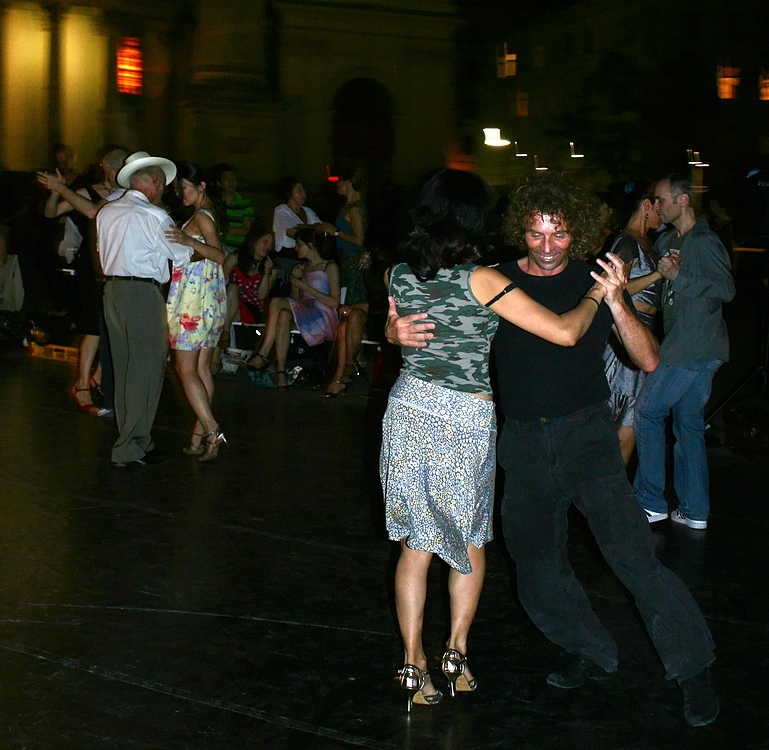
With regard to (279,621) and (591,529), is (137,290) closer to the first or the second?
(279,621)

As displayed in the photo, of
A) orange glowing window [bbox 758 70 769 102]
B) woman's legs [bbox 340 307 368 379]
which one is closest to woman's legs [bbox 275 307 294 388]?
woman's legs [bbox 340 307 368 379]

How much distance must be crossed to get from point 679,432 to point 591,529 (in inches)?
102

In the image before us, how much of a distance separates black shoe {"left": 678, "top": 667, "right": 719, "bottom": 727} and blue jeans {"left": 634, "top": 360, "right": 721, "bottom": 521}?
2.37m

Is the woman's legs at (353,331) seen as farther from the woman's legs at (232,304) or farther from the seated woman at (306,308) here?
the woman's legs at (232,304)

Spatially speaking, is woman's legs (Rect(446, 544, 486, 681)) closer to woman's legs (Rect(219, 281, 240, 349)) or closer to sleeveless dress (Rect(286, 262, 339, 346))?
sleeveless dress (Rect(286, 262, 339, 346))

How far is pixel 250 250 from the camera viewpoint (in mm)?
11430

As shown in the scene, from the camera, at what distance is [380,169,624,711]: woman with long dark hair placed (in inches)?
141

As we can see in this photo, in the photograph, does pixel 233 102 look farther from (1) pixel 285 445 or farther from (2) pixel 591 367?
(2) pixel 591 367

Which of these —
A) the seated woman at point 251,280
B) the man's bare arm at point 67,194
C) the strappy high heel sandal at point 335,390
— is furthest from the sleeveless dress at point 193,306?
the seated woman at point 251,280

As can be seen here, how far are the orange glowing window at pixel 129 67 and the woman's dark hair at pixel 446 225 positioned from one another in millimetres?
25079

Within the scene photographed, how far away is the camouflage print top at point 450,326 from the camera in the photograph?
362cm

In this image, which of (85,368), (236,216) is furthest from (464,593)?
(236,216)

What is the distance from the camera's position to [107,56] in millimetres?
28672

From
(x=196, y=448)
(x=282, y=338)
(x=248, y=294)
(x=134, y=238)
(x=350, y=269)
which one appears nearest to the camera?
(x=134, y=238)
